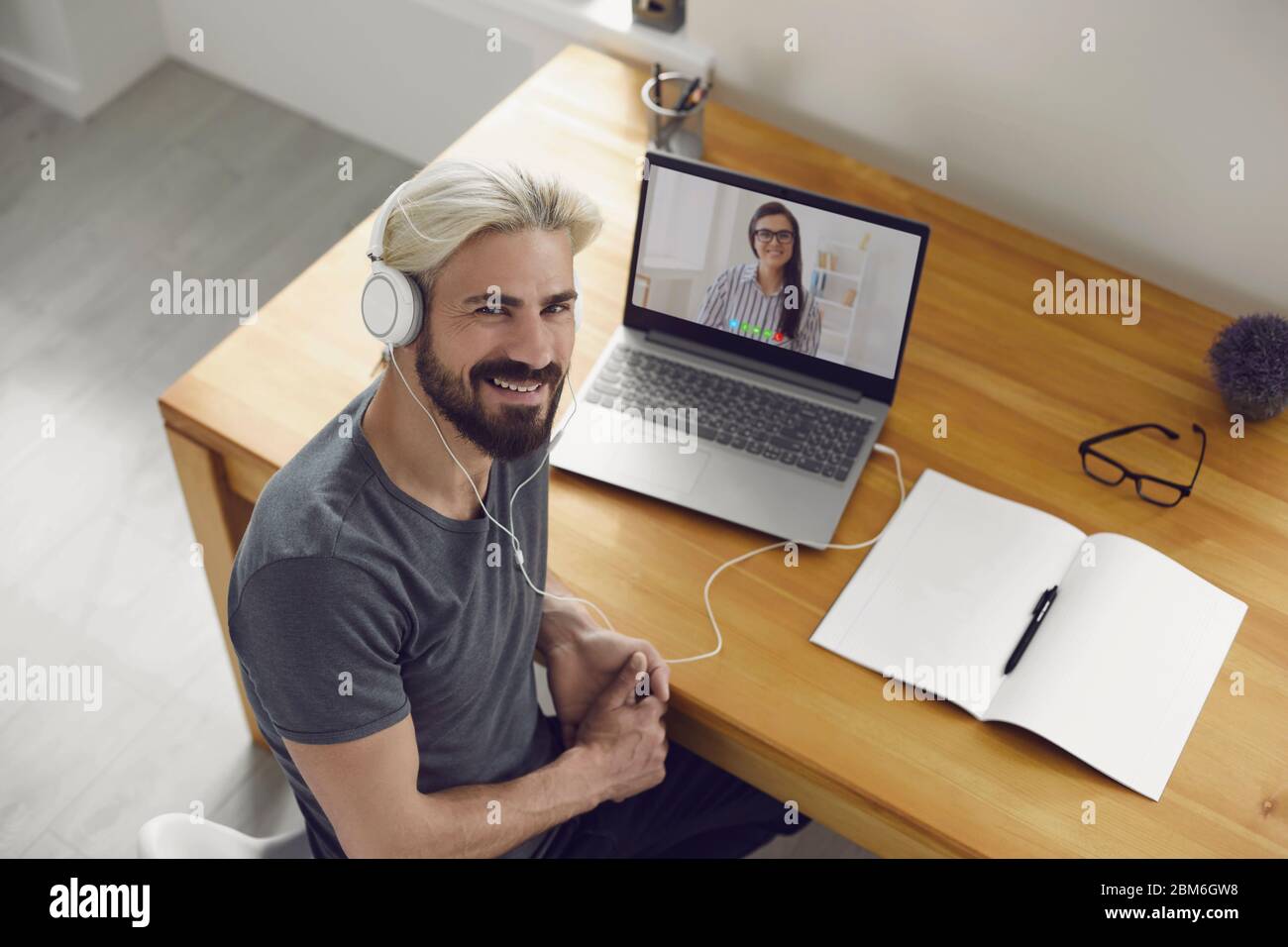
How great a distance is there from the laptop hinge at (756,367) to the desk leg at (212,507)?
0.60m

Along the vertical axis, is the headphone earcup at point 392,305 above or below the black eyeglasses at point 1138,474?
above

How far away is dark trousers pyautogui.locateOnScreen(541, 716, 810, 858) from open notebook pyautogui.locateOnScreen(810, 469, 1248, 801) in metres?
0.30

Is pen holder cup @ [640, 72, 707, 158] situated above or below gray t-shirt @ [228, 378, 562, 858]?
above

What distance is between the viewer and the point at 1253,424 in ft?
5.65

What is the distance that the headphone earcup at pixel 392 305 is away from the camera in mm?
1214

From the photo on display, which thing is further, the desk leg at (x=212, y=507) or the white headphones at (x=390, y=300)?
the desk leg at (x=212, y=507)

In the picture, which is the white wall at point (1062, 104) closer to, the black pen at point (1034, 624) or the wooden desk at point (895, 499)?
the wooden desk at point (895, 499)

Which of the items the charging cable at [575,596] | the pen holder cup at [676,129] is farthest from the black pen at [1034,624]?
the pen holder cup at [676,129]

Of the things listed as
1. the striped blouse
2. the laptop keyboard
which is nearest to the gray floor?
the laptop keyboard

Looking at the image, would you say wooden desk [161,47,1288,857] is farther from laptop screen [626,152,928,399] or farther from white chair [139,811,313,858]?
white chair [139,811,313,858]

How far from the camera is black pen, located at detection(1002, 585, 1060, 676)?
145cm
